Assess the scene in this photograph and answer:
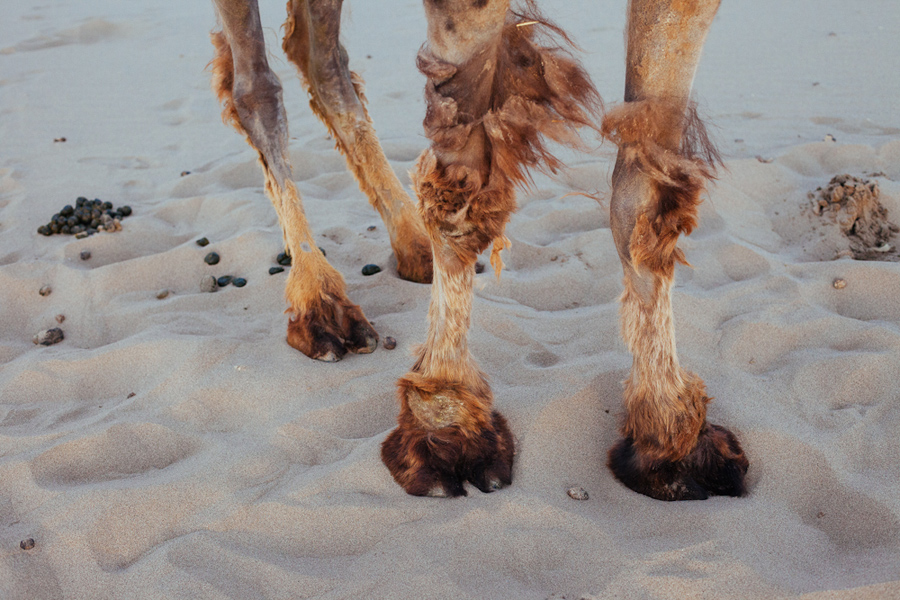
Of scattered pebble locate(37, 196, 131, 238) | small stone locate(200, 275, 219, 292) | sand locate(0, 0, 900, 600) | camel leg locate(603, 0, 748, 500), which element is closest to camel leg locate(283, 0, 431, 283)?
sand locate(0, 0, 900, 600)

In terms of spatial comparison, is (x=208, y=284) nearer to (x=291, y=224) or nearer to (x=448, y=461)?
(x=291, y=224)

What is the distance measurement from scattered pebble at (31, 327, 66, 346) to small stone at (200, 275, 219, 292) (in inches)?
28.1

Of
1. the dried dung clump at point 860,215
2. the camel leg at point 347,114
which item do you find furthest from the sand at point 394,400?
the camel leg at point 347,114

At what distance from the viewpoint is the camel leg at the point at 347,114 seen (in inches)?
125

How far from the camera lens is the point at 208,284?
11.7 ft

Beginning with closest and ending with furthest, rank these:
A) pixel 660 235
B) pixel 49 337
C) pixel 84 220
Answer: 1. pixel 660 235
2. pixel 49 337
3. pixel 84 220

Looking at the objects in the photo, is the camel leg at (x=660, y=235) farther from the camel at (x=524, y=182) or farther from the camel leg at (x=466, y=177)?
the camel leg at (x=466, y=177)

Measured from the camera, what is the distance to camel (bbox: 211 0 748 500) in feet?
5.90

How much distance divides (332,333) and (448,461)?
102 centimetres

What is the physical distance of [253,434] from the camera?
249cm

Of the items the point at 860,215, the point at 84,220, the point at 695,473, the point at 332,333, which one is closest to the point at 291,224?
the point at 332,333

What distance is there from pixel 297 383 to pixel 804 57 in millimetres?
6232

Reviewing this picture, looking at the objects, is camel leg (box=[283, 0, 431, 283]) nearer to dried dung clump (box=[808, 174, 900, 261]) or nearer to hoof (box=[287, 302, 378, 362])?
hoof (box=[287, 302, 378, 362])

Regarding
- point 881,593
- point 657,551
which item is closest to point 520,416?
point 657,551
